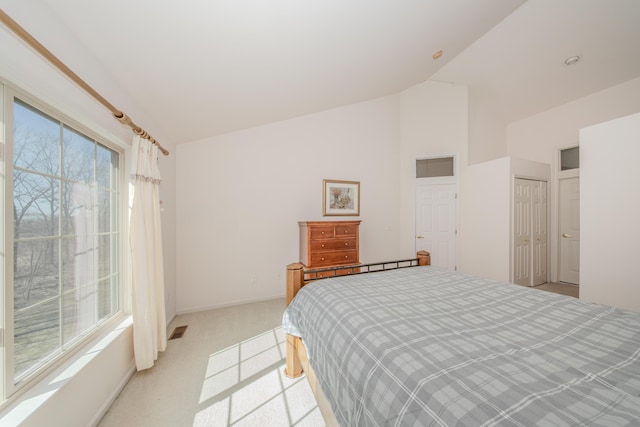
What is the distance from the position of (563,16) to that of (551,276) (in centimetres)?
417

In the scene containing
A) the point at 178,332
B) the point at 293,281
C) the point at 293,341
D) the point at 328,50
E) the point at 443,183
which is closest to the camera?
the point at 293,341

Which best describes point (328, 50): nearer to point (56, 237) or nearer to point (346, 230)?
point (346, 230)

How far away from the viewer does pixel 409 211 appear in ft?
15.1

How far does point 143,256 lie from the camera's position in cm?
188

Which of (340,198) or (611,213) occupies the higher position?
(340,198)

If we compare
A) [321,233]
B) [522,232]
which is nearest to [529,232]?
[522,232]

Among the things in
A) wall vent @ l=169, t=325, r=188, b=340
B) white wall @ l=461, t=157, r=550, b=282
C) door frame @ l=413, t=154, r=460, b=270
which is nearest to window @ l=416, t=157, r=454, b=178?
door frame @ l=413, t=154, r=460, b=270

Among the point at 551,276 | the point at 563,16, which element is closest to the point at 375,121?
the point at 563,16

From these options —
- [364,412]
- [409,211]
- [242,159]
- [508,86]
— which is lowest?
[364,412]

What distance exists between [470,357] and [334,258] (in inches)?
104

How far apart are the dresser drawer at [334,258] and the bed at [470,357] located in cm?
173

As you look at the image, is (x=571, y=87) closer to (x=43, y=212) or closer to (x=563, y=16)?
(x=563, y=16)

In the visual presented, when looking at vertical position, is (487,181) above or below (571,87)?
below

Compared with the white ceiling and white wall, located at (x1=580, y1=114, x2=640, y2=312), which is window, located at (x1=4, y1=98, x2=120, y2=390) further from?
white wall, located at (x1=580, y1=114, x2=640, y2=312)
